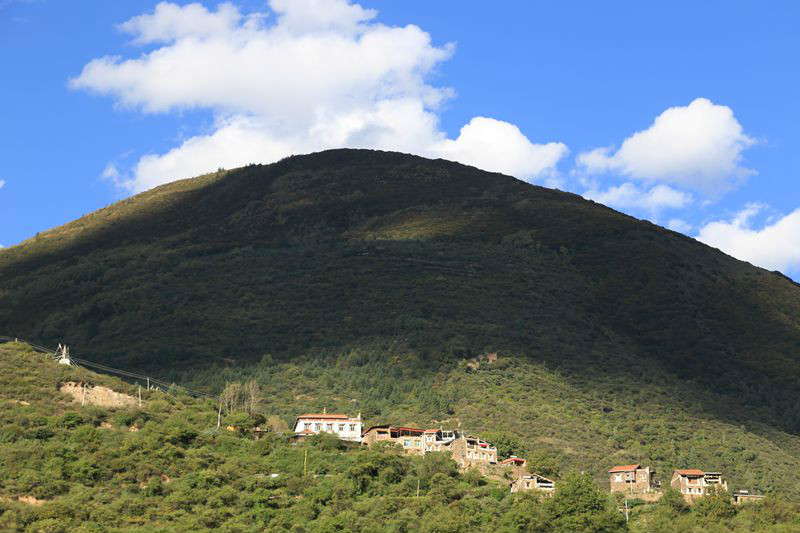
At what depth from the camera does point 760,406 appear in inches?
5453

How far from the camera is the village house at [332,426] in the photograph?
104000 millimetres

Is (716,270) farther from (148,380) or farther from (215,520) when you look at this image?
(215,520)

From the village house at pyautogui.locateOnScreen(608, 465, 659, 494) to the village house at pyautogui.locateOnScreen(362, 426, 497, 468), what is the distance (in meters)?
9.79

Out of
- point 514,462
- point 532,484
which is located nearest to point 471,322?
point 514,462

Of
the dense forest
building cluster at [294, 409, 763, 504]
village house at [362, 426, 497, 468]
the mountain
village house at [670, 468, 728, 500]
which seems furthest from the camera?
the mountain

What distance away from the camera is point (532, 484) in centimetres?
9225

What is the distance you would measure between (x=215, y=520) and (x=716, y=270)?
374ft

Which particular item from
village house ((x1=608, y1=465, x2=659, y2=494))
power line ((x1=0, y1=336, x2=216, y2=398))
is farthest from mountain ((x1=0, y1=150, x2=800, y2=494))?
village house ((x1=608, y1=465, x2=659, y2=494))

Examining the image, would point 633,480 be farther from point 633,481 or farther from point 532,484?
point 532,484

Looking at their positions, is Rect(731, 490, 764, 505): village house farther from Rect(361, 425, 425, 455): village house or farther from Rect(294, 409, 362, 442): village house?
Rect(294, 409, 362, 442): village house

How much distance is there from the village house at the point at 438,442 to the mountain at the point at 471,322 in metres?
6.54

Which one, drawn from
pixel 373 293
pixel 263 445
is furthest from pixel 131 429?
pixel 373 293

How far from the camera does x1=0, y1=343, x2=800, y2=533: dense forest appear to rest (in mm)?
78250

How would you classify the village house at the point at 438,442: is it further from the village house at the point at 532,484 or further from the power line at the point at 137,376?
the power line at the point at 137,376
